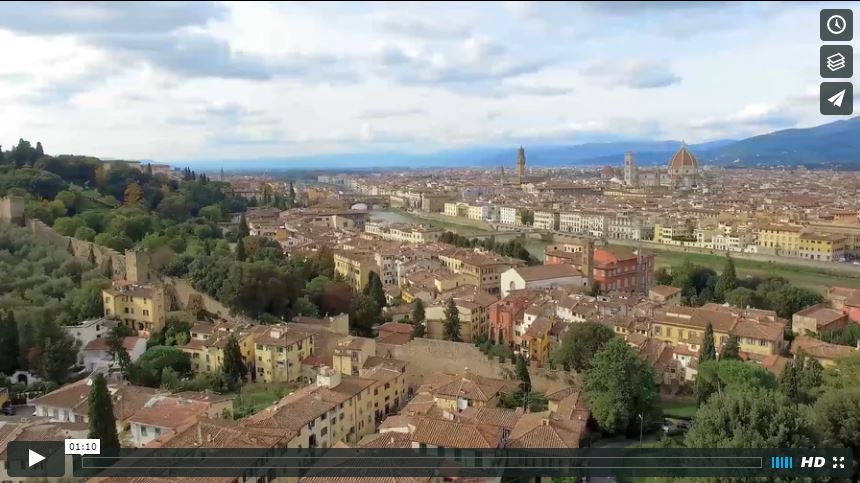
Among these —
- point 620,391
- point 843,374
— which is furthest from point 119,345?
point 843,374

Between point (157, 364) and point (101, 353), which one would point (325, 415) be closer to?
point (157, 364)

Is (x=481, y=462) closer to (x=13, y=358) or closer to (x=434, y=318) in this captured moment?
(x=434, y=318)

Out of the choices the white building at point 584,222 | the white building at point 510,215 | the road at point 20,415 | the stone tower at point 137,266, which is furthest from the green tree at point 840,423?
the white building at point 510,215

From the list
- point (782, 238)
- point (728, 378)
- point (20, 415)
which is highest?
point (782, 238)

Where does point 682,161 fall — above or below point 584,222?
above

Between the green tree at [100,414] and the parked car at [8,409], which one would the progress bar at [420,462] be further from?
the parked car at [8,409]

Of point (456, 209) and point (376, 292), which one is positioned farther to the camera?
point (456, 209)
